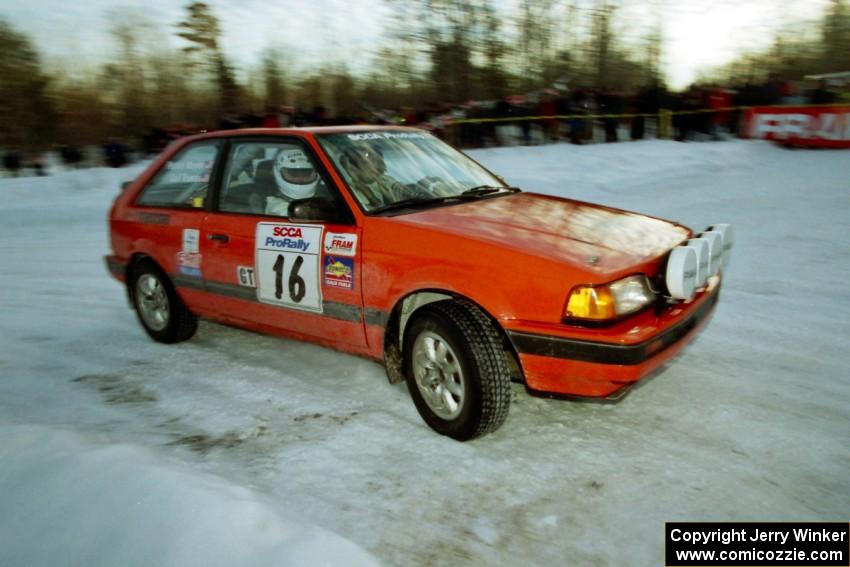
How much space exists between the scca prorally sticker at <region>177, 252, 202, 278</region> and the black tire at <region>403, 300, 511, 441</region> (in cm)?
178

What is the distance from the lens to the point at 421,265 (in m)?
2.91

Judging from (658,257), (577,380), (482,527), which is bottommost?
(482,527)

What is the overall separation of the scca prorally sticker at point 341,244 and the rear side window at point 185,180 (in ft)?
4.03

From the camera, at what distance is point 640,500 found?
2.41 metres

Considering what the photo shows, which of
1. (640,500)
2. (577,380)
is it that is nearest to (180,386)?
(577,380)

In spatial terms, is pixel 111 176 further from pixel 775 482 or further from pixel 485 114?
pixel 775 482

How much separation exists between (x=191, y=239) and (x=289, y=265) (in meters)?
0.99

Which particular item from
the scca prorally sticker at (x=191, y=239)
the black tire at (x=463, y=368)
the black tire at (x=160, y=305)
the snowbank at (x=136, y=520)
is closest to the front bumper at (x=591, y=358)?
the black tire at (x=463, y=368)

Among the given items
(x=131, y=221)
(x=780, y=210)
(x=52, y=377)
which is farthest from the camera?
(x=780, y=210)

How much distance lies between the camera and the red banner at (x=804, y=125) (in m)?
14.5

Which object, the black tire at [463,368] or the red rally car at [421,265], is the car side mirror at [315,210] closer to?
the red rally car at [421,265]

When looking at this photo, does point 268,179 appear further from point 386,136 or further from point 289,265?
point 386,136

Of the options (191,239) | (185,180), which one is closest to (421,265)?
(191,239)

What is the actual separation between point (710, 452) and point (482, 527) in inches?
45.0
